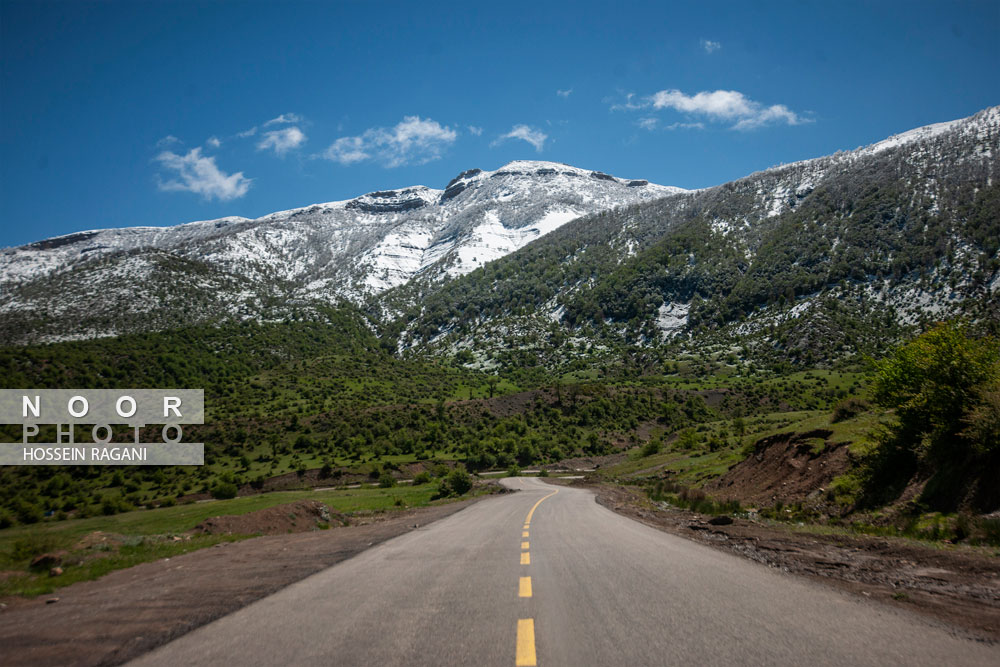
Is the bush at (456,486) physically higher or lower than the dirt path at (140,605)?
lower

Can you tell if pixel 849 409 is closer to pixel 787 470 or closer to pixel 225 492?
pixel 787 470

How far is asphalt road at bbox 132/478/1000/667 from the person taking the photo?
4.65 meters

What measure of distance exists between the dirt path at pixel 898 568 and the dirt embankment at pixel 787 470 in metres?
7.65

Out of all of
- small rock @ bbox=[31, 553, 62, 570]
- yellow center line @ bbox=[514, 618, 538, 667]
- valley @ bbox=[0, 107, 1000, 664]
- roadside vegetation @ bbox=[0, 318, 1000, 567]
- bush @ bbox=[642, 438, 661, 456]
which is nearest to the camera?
yellow center line @ bbox=[514, 618, 538, 667]

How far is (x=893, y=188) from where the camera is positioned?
17125 centimetres

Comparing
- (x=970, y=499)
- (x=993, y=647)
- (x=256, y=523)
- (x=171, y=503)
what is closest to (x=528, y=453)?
(x=171, y=503)

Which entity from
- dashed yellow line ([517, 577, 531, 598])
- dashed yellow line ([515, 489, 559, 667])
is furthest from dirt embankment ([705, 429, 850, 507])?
dashed yellow line ([515, 489, 559, 667])

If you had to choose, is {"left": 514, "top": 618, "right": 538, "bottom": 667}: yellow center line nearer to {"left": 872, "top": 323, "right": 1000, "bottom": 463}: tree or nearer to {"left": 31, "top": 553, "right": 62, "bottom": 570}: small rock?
{"left": 31, "top": 553, "right": 62, "bottom": 570}: small rock

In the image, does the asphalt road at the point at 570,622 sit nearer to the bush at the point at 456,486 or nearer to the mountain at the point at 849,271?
the bush at the point at 456,486

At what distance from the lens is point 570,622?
572 cm

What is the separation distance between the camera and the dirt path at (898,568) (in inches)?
229

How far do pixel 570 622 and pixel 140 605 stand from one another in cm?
597

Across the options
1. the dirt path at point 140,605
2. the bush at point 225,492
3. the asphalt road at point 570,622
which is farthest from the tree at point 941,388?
the bush at point 225,492

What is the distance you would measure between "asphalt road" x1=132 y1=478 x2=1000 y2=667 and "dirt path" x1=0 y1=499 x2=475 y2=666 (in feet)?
1.47
